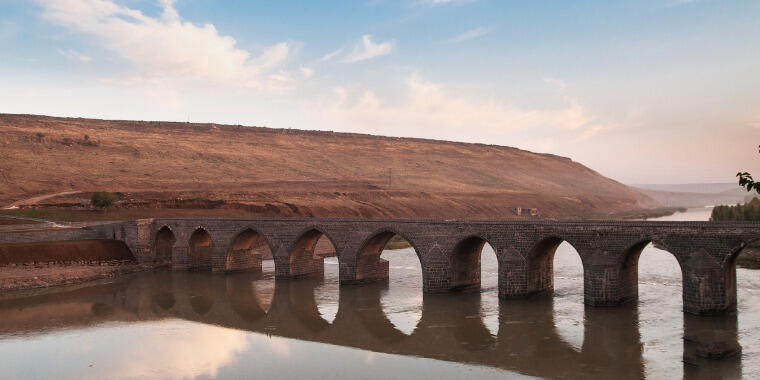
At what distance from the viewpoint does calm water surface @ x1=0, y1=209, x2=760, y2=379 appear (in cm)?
2159

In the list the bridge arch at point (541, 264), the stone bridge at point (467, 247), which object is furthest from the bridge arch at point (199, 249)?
the bridge arch at point (541, 264)

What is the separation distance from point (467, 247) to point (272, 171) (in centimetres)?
7160

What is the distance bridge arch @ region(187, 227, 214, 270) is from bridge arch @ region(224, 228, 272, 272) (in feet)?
8.00

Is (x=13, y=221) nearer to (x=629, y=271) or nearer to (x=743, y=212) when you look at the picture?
(x=629, y=271)

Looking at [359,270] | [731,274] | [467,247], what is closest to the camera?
[731,274]

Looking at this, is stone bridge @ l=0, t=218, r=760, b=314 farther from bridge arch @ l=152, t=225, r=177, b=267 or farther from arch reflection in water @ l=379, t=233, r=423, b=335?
arch reflection in water @ l=379, t=233, r=423, b=335

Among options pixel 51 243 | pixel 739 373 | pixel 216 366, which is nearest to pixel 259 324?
pixel 216 366

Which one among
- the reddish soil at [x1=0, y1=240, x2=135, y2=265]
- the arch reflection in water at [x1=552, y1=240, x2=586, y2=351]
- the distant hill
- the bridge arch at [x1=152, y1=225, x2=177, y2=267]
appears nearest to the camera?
the arch reflection in water at [x1=552, y1=240, x2=586, y2=351]

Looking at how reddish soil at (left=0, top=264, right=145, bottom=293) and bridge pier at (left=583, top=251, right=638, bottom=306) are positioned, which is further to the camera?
reddish soil at (left=0, top=264, right=145, bottom=293)

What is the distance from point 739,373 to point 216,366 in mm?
17091

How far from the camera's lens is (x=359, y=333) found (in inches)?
1078

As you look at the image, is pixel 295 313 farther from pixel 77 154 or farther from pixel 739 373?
pixel 77 154

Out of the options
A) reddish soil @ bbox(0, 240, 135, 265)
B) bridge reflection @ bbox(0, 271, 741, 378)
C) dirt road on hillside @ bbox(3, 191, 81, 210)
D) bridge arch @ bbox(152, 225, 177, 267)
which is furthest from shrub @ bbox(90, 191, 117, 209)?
bridge reflection @ bbox(0, 271, 741, 378)

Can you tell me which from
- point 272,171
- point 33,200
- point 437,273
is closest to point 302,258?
point 437,273
